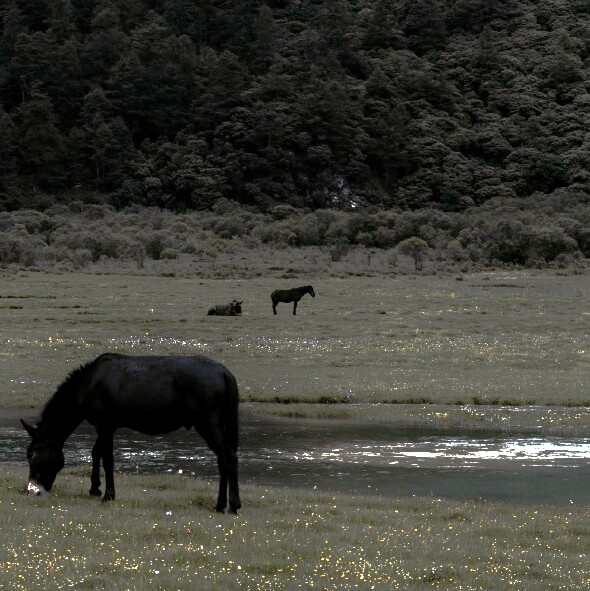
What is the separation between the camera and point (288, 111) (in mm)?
154500

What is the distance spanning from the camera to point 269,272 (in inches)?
3081

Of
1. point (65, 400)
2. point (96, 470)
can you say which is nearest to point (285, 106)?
point (65, 400)

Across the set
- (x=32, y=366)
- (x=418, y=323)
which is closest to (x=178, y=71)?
(x=418, y=323)

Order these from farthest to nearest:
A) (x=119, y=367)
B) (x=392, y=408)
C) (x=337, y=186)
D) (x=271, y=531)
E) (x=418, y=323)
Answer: (x=337, y=186), (x=418, y=323), (x=392, y=408), (x=119, y=367), (x=271, y=531)

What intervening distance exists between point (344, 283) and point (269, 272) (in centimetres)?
1328

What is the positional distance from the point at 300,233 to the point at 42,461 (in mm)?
95151

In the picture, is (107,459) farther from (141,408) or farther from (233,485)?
(233,485)

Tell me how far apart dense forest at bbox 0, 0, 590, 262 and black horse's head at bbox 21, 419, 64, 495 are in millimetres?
104585

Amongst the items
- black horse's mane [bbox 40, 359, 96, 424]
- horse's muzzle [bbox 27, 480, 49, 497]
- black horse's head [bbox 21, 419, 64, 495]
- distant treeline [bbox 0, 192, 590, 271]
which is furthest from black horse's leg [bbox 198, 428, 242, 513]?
distant treeline [bbox 0, 192, 590, 271]

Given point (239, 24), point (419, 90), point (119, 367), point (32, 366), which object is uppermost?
point (239, 24)

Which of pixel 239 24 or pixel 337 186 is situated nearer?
pixel 337 186

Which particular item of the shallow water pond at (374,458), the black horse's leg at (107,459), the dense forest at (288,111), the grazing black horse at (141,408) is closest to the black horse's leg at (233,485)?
the grazing black horse at (141,408)

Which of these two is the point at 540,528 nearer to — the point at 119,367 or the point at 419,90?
the point at 119,367

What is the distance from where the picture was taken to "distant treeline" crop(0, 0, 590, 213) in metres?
145
